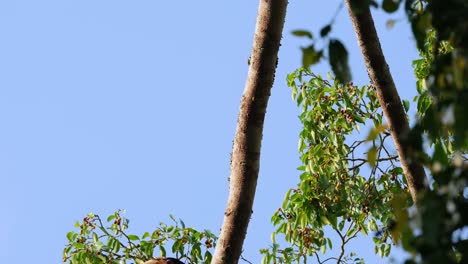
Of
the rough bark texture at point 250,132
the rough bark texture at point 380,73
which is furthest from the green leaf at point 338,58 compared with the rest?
the rough bark texture at point 380,73

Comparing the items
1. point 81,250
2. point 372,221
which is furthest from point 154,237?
point 372,221

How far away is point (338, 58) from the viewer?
2363 mm

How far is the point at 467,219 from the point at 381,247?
5.66 metres

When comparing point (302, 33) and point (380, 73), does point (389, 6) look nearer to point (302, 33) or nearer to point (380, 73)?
point (302, 33)

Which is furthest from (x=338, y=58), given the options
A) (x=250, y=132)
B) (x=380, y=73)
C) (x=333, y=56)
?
(x=380, y=73)

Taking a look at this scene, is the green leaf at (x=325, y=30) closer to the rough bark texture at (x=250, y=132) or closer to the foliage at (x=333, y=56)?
the foliage at (x=333, y=56)

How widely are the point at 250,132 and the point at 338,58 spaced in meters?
2.10

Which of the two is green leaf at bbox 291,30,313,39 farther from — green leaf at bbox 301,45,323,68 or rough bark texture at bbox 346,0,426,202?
rough bark texture at bbox 346,0,426,202

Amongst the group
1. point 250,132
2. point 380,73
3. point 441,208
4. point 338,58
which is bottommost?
point 441,208

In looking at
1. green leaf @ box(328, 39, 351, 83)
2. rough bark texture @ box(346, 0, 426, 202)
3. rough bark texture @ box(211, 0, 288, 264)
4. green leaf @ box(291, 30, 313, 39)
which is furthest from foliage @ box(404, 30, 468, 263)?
rough bark texture @ box(346, 0, 426, 202)

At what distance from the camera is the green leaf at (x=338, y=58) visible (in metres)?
2.35

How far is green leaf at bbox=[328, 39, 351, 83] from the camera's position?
7.70 feet

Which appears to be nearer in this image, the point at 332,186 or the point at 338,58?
→ the point at 338,58

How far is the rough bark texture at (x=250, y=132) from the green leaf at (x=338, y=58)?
6.77 feet
